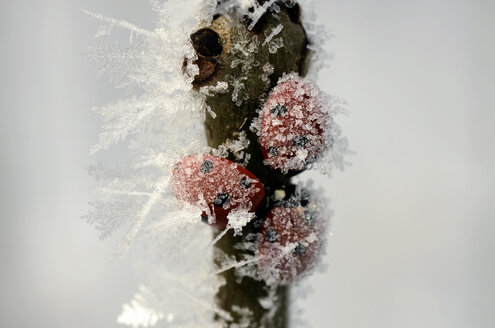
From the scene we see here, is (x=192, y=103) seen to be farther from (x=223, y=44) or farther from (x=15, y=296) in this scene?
(x=15, y=296)

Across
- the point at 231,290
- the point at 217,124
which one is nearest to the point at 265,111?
the point at 217,124

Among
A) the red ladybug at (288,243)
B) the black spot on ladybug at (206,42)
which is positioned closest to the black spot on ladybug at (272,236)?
the red ladybug at (288,243)

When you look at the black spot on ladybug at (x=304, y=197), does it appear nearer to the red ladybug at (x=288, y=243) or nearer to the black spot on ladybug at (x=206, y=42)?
the red ladybug at (x=288, y=243)

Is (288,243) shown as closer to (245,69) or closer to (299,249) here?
(299,249)

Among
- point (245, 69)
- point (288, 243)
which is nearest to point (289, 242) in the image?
point (288, 243)

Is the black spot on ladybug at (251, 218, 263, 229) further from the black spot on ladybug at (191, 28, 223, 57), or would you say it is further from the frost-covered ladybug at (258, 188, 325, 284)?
the black spot on ladybug at (191, 28, 223, 57)

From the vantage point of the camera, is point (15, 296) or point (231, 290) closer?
point (231, 290)

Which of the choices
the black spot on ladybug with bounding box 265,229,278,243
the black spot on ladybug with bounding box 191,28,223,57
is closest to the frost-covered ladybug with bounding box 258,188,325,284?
the black spot on ladybug with bounding box 265,229,278,243

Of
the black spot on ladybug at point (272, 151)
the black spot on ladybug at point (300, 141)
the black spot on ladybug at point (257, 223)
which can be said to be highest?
the black spot on ladybug at point (300, 141)
